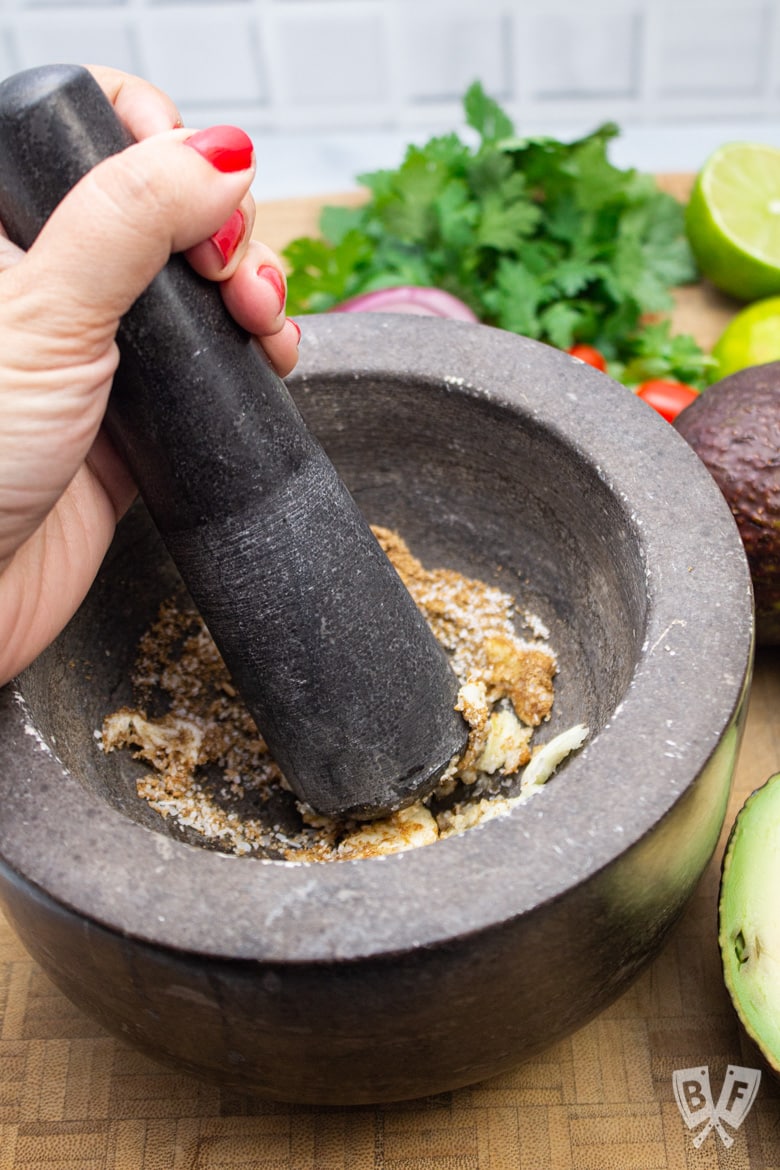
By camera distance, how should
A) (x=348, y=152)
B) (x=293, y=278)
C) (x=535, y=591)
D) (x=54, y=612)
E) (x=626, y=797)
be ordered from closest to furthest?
(x=626, y=797) → (x=54, y=612) → (x=535, y=591) → (x=293, y=278) → (x=348, y=152)

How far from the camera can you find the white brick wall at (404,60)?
8.91ft

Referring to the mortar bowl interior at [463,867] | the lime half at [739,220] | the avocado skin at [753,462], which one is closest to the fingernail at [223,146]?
the mortar bowl interior at [463,867]

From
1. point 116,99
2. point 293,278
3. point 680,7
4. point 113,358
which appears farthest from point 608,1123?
point 680,7

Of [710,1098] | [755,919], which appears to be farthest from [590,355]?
[710,1098]

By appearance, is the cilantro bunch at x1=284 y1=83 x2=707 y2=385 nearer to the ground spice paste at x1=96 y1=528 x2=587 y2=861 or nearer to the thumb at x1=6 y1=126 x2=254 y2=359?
the ground spice paste at x1=96 y1=528 x2=587 y2=861

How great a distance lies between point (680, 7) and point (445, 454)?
5.91ft

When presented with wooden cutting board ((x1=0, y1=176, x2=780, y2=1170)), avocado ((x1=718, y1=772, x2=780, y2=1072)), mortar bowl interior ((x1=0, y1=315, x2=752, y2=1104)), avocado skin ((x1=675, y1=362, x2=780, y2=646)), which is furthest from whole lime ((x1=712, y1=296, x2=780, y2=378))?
wooden cutting board ((x1=0, y1=176, x2=780, y2=1170))

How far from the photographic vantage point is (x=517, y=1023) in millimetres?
996

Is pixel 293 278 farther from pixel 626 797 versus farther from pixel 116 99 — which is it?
pixel 626 797

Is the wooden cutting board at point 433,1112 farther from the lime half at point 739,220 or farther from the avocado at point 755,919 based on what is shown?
the lime half at point 739,220

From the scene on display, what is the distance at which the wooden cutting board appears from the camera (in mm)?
1163

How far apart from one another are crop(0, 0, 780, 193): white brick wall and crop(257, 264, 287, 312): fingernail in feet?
5.34

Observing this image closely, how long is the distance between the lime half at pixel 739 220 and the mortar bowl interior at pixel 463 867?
0.75 metres

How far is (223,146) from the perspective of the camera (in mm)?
976
